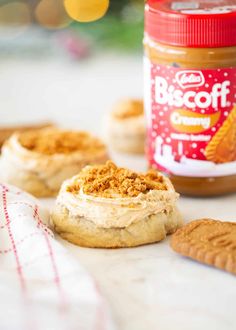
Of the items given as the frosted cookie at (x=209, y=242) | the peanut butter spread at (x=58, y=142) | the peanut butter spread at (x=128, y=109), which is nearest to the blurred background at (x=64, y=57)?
the peanut butter spread at (x=128, y=109)

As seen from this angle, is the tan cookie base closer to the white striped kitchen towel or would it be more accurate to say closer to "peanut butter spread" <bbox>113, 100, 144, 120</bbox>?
the white striped kitchen towel

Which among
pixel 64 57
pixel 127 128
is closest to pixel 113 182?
pixel 127 128

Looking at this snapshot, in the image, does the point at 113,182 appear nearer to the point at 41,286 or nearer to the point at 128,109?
the point at 41,286

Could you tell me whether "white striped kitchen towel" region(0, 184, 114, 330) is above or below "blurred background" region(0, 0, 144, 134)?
above

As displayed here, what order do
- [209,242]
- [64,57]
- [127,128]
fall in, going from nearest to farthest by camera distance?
[209,242]
[127,128]
[64,57]

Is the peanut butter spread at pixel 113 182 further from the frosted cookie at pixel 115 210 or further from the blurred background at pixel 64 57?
the blurred background at pixel 64 57

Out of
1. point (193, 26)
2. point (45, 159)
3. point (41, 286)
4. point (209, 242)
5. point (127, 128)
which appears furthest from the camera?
point (127, 128)

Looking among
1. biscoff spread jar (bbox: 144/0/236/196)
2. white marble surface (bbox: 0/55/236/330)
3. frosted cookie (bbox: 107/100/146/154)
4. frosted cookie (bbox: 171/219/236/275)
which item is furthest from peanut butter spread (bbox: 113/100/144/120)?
frosted cookie (bbox: 171/219/236/275)
